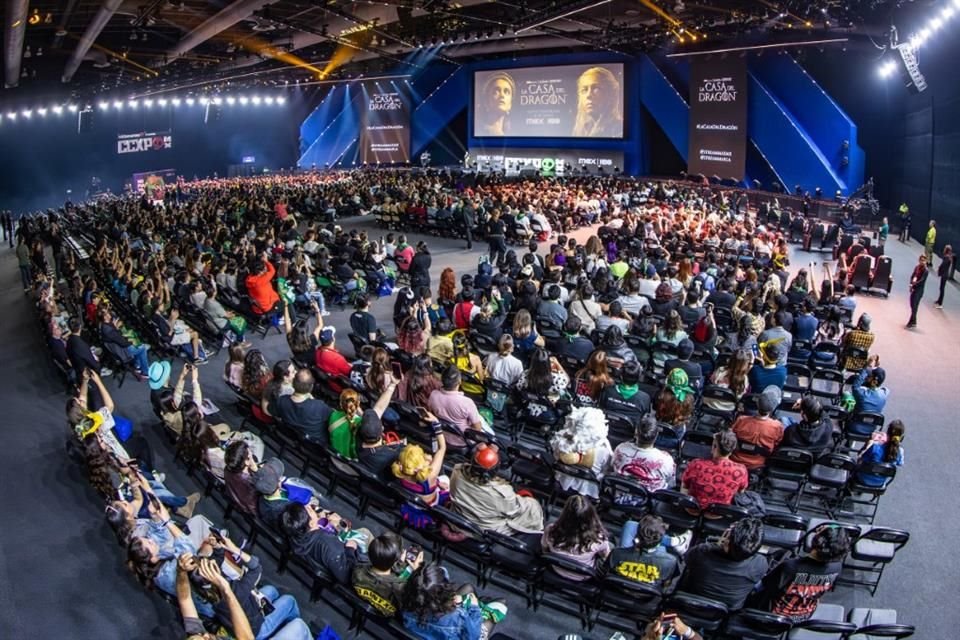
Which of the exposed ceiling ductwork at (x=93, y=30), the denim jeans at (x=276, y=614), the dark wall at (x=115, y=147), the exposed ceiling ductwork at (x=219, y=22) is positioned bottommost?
the denim jeans at (x=276, y=614)

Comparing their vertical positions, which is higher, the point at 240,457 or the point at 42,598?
the point at 240,457

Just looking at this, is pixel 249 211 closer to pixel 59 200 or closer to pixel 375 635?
pixel 375 635

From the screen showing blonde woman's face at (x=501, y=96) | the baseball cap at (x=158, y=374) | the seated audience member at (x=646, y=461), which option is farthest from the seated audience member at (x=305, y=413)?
the screen showing blonde woman's face at (x=501, y=96)

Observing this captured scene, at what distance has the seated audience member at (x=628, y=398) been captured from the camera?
5.98 meters

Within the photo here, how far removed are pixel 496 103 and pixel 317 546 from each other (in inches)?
1407

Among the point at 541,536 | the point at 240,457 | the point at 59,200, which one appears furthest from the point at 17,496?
the point at 59,200

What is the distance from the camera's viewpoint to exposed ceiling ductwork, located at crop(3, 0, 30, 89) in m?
13.2

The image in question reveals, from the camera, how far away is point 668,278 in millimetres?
10797

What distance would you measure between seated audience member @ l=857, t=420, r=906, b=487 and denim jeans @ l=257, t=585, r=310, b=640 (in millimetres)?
4491

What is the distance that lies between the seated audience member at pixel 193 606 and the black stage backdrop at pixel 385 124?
4029 centimetres

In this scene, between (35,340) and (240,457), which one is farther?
(35,340)

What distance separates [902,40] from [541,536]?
2106 cm

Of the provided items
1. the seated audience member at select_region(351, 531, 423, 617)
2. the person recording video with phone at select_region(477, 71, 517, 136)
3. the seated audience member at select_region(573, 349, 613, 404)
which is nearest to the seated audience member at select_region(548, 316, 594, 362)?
the seated audience member at select_region(573, 349, 613, 404)

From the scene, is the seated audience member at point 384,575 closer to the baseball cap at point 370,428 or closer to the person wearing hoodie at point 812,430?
the baseball cap at point 370,428
